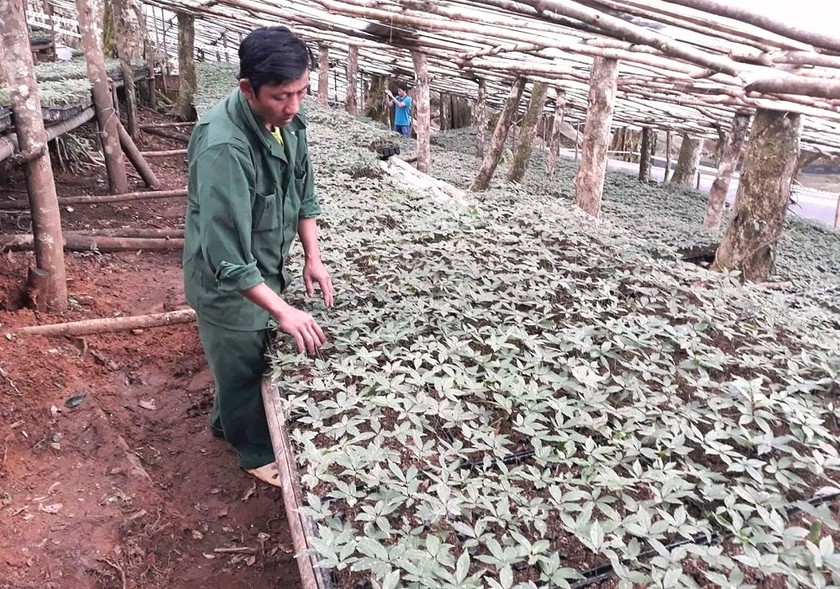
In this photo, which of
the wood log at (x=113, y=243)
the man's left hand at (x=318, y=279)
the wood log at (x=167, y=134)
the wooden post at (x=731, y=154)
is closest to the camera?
the man's left hand at (x=318, y=279)

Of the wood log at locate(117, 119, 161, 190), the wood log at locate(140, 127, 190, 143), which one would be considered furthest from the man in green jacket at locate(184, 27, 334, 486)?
the wood log at locate(140, 127, 190, 143)

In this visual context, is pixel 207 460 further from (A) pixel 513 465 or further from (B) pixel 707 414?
(B) pixel 707 414

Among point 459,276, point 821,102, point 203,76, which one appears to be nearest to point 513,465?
point 459,276

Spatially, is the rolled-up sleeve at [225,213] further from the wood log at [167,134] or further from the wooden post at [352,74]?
the wooden post at [352,74]

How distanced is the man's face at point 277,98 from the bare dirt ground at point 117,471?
1905mm

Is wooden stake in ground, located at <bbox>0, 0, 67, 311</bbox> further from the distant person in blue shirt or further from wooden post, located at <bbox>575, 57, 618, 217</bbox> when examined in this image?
the distant person in blue shirt

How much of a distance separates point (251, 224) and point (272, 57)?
64cm

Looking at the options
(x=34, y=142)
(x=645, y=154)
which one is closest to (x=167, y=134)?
(x=34, y=142)

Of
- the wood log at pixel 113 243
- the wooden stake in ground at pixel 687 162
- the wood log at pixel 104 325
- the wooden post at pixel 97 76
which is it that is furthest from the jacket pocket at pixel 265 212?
the wooden stake in ground at pixel 687 162

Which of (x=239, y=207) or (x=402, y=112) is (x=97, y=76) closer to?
(x=239, y=207)

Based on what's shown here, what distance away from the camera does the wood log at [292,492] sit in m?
1.54

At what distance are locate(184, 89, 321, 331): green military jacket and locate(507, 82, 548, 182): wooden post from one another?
7.44 m

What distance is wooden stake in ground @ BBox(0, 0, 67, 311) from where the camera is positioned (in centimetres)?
378

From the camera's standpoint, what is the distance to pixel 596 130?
6.27 metres
